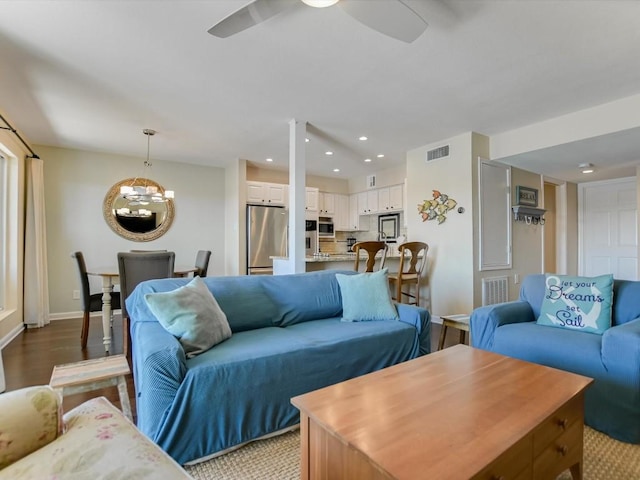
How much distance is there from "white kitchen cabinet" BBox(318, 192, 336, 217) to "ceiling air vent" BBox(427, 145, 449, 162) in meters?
2.60

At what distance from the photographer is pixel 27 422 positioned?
0.93m

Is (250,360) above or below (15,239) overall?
below

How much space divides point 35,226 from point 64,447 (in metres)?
4.61

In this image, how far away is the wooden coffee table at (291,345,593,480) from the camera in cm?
100

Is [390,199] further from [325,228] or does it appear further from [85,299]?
[85,299]

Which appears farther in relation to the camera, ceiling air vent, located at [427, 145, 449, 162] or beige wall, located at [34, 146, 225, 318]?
beige wall, located at [34, 146, 225, 318]

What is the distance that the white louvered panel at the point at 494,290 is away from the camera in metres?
4.33

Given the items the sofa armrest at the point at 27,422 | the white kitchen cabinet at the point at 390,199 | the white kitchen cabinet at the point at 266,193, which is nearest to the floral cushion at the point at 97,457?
the sofa armrest at the point at 27,422

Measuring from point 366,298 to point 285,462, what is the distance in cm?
134

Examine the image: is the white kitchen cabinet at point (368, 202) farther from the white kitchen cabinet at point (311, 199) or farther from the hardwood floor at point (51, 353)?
the hardwood floor at point (51, 353)

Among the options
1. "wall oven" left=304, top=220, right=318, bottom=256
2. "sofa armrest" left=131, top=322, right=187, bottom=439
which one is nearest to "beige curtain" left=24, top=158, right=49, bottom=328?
"sofa armrest" left=131, top=322, right=187, bottom=439

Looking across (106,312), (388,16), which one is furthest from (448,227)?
(106,312)

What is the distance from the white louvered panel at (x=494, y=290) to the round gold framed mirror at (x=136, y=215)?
16.3ft

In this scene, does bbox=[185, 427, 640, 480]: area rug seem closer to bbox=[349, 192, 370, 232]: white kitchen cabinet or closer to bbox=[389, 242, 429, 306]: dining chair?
bbox=[389, 242, 429, 306]: dining chair
